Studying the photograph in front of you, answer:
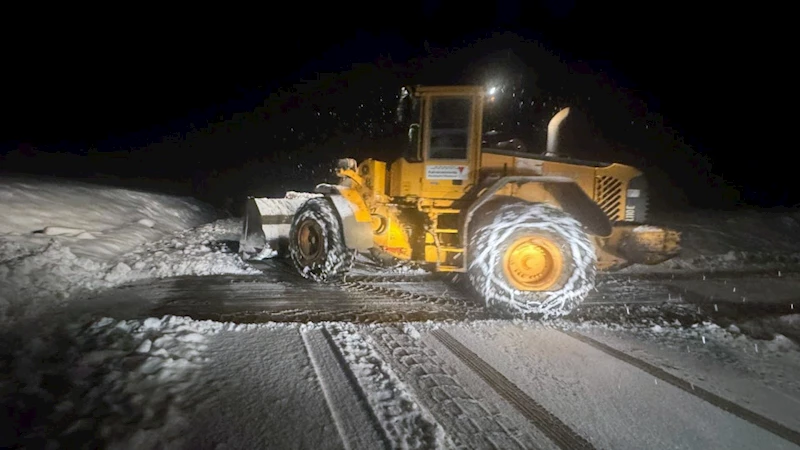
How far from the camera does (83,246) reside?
339 inches

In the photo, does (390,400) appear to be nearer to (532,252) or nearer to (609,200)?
(532,252)

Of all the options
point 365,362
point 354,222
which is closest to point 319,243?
point 354,222

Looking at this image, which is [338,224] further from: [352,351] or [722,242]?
[722,242]

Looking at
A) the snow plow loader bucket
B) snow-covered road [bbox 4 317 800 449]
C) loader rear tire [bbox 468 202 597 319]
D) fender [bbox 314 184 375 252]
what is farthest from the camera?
the snow plow loader bucket

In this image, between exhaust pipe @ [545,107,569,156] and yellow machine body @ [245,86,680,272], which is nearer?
yellow machine body @ [245,86,680,272]

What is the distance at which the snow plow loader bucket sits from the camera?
9141 mm

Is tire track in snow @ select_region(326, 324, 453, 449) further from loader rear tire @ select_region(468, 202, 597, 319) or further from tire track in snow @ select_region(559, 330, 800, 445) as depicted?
tire track in snow @ select_region(559, 330, 800, 445)

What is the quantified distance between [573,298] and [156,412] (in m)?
4.65

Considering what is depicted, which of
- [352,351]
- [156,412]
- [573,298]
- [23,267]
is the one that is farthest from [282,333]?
[23,267]

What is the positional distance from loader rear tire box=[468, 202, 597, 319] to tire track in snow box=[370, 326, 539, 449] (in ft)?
4.86

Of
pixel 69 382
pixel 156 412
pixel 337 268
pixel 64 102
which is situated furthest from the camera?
pixel 64 102

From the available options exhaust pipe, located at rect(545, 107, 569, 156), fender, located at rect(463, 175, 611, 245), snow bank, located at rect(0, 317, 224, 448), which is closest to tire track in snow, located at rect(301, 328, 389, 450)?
snow bank, located at rect(0, 317, 224, 448)

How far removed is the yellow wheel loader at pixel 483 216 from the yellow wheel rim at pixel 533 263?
0.01 meters

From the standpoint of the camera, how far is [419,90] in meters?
6.89
